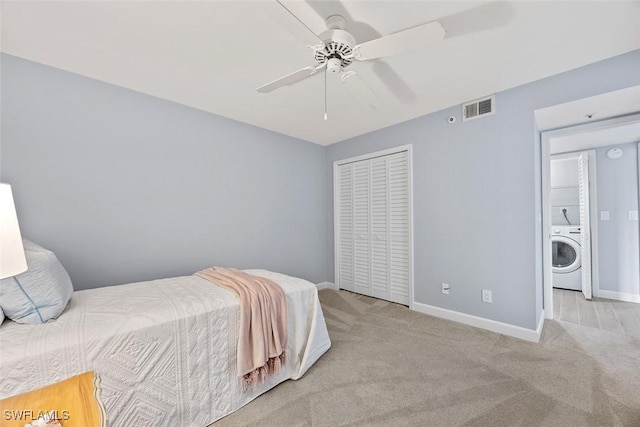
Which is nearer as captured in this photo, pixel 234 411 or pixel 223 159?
pixel 234 411

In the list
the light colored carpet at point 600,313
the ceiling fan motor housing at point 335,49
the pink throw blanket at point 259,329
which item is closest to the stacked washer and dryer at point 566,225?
the light colored carpet at point 600,313

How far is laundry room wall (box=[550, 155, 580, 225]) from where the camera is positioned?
3.96m

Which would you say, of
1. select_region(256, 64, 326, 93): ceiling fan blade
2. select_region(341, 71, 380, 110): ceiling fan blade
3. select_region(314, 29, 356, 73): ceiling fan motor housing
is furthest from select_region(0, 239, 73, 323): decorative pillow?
select_region(341, 71, 380, 110): ceiling fan blade

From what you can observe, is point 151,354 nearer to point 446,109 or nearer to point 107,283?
point 107,283

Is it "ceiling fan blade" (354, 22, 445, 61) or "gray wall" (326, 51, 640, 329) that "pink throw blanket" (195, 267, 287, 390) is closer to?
"ceiling fan blade" (354, 22, 445, 61)

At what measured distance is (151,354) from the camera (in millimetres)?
1373

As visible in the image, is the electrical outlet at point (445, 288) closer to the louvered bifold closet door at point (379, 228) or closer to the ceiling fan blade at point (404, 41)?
the louvered bifold closet door at point (379, 228)

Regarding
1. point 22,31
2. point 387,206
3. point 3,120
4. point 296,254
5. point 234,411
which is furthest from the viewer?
point 296,254

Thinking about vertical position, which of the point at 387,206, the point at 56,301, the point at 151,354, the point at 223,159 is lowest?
the point at 151,354

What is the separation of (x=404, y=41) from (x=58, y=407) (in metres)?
2.06

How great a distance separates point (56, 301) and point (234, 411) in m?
1.18

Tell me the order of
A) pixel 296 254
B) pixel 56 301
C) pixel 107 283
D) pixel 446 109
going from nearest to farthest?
pixel 56 301, pixel 107 283, pixel 446 109, pixel 296 254

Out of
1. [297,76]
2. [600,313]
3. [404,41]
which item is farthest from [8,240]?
[600,313]

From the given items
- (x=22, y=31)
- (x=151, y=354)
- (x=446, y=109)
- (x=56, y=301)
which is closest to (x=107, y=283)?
(x=56, y=301)
